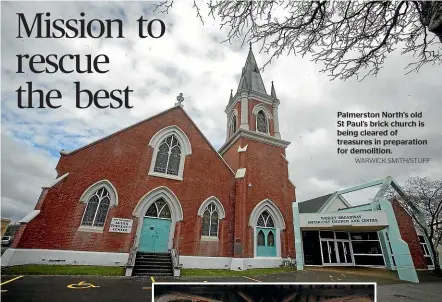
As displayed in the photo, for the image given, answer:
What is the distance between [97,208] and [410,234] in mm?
21248

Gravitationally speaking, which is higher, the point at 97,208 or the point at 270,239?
the point at 97,208

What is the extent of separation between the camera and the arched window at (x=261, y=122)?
18797 mm

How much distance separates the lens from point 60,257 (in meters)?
10.2

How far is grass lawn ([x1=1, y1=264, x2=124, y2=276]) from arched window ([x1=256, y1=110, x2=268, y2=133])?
43.4 feet

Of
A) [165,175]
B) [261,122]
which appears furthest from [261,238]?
[261,122]

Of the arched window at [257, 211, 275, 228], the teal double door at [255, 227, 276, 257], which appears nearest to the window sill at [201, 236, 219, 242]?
the teal double door at [255, 227, 276, 257]

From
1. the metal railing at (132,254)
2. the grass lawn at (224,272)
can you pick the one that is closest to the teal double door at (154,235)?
the metal railing at (132,254)

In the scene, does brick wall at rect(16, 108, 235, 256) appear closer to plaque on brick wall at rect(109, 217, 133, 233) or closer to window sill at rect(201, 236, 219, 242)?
plaque on brick wall at rect(109, 217, 133, 233)

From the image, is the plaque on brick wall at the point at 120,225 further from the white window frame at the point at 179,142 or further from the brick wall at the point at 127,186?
the white window frame at the point at 179,142

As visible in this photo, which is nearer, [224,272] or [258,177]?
[224,272]

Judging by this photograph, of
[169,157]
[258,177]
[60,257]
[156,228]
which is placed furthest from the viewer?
[258,177]

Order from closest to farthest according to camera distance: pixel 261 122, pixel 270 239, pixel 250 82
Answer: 1. pixel 270 239
2. pixel 261 122
3. pixel 250 82

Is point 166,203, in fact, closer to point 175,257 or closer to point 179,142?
point 175,257

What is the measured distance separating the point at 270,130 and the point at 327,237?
875cm
